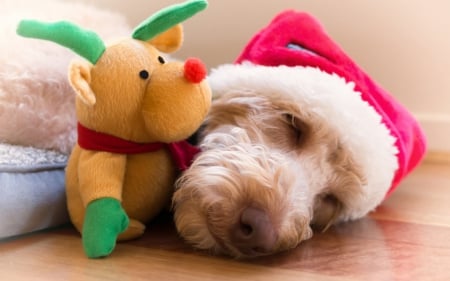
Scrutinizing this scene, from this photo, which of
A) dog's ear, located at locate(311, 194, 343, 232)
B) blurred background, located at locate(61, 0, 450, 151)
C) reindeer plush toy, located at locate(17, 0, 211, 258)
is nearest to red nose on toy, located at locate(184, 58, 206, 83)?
reindeer plush toy, located at locate(17, 0, 211, 258)

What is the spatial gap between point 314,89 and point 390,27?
0.87 metres

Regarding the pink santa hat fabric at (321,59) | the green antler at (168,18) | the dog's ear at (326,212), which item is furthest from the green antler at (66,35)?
the dog's ear at (326,212)

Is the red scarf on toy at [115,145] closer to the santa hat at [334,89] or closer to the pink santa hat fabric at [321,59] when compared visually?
the santa hat at [334,89]

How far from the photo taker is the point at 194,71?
100 cm

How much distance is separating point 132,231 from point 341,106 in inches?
18.2

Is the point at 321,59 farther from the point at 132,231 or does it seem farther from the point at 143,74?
the point at 132,231

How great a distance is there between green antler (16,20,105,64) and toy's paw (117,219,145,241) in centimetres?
30

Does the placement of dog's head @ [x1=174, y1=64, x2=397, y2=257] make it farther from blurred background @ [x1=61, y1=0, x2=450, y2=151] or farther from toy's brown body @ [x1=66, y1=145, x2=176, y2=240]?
blurred background @ [x1=61, y1=0, x2=450, y2=151]

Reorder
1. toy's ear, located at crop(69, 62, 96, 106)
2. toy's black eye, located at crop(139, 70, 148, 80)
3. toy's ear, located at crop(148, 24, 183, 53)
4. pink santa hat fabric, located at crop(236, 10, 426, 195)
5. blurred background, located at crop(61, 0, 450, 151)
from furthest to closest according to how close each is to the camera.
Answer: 1. blurred background, located at crop(61, 0, 450, 151)
2. pink santa hat fabric, located at crop(236, 10, 426, 195)
3. toy's ear, located at crop(148, 24, 183, 53)
4. toy's black eye, located at crop(139, 70, 148, 80)
5. toy's ear, located at crop(69, 62, 96, 106)

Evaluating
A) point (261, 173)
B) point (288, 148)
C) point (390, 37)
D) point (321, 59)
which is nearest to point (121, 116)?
point (261, 173)

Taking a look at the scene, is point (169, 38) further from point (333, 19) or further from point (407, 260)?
point (333, 19)

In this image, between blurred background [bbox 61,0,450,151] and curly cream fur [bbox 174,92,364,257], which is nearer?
curly cream fur [bbox 174,92,364,257]

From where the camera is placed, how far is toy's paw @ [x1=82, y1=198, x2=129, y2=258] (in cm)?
97

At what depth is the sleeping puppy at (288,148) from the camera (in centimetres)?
100
